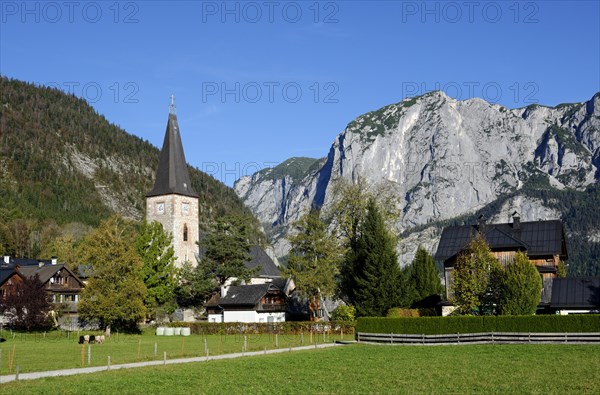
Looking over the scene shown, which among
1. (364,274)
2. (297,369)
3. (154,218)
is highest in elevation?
(154,218)

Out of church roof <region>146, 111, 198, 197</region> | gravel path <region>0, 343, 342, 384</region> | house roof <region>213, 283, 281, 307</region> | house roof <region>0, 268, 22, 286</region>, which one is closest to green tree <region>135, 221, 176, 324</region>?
house roof <region>213, 283, 281, 307</region>

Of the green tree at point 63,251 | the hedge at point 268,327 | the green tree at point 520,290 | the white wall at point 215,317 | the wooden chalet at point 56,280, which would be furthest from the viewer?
the green tree at point 63,251

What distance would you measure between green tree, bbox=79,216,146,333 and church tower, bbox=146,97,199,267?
2479cm

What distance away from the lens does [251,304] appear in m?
77.6

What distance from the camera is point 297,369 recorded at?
3033 cm

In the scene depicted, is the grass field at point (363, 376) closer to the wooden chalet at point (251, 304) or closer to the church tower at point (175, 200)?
the wooden chalet at point (251, 304)

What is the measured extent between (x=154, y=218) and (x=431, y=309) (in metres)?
46.6

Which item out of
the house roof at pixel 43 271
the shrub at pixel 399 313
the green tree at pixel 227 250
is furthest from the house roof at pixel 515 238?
the house roof at pixel 43 271

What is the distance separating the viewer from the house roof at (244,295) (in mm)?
78000

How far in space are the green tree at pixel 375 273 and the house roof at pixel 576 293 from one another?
12.8 meters

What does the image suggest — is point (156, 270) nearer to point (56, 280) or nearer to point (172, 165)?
point (56, 280)

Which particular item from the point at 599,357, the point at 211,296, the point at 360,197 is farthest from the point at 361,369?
the point at 211,296

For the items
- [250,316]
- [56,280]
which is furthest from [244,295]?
[56,280]

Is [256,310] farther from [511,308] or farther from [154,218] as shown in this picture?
[511,308]
